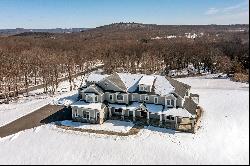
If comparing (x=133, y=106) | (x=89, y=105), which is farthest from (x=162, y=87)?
(x=89, y=105)

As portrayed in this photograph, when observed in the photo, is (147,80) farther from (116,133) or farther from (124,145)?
(124,145)

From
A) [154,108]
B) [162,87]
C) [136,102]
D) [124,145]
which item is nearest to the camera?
[124,145]

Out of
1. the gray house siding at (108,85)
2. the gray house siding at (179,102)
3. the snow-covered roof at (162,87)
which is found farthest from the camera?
the gray house siding at (108,85)

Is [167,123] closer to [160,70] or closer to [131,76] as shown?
[131,76]

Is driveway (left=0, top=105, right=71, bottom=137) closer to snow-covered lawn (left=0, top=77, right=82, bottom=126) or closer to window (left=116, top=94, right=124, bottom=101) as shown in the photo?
snow-covered lawn (left=0, top=77, right=82, bottom=126)

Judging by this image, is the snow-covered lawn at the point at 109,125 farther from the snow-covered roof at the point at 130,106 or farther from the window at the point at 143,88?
the window at the point at 143,88

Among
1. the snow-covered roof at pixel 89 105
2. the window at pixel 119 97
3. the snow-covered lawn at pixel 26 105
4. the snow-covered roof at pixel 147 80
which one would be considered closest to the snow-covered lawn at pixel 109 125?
the snow-covered roof at pixel 89 105

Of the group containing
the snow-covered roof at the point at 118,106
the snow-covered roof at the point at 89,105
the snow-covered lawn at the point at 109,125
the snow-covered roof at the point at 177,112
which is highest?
the snow-covered roof at the point at 89,105
